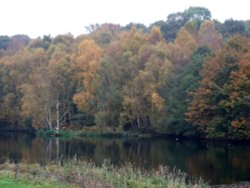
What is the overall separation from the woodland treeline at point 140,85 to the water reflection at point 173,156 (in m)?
4.32

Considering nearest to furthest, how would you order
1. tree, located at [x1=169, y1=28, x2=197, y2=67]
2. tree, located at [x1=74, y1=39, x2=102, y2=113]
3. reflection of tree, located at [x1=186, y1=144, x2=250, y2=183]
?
1. reflection of tree, located at [x1=186, y1=144, x2=250, y2=183]
2. tree, located at [x1=169, y1=28, x2=197, y2=67]
3. tree, located at [x1=74, y1=39, x2=102, y2=113]

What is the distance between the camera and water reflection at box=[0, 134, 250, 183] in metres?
31.7

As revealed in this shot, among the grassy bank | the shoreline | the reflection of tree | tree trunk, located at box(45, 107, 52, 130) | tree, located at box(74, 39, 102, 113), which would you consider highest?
tree, located at box(74, 39, 102, 113)

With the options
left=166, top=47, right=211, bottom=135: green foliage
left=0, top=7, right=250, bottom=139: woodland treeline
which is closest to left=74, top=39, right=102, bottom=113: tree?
left=0, top=7, right=250, bottom=139: woodland treeline

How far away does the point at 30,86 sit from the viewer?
7375 centimetres

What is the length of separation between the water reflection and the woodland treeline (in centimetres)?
432

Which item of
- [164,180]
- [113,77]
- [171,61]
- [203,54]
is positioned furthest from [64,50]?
[164,180]

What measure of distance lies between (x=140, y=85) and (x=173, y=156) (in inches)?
991

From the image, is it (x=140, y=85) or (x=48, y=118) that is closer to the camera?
(x=140, y=85)

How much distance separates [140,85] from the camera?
64562 mm

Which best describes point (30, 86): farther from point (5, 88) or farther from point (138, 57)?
point (138, 57)

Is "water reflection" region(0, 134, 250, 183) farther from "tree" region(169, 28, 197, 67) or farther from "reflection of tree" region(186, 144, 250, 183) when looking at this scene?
"tree" region(169, 28, 197, 67)

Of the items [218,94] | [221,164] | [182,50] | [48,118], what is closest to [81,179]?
[221,164]

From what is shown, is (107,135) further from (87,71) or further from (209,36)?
(209,36)
